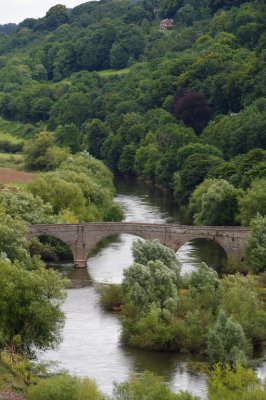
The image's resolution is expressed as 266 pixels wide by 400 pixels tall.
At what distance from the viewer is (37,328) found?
70.6 metres

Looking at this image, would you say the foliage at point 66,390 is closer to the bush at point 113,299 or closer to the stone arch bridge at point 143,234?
the bush at point 113,299

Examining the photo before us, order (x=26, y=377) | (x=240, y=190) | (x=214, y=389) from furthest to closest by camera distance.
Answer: (x=240, y=190) < (x=26, y=377) < (x=214, y=389)

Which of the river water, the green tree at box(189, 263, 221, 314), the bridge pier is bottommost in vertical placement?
the river water

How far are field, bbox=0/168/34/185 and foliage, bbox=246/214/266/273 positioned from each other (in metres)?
A: 40.8

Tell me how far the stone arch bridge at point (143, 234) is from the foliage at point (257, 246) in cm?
287

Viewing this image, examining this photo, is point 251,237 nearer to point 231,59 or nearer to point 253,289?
point 253,289

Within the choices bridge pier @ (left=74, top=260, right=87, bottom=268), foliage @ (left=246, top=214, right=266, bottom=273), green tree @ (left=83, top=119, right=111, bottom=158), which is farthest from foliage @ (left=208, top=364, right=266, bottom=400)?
green tree @ (left=83, top=119, right=111, bottom=158)

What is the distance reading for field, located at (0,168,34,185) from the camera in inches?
5094

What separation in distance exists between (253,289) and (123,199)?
5429cm

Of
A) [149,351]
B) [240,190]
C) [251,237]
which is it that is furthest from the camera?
[240,190]

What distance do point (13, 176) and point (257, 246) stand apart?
165 ft

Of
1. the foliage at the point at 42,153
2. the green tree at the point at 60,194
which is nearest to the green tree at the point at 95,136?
the foliage at the point at 42,153

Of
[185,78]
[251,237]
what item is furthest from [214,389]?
[185,78]

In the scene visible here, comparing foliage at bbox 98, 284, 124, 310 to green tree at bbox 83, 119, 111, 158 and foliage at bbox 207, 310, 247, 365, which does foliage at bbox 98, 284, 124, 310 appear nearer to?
foliage at bbox 207, 310, 247, 365
